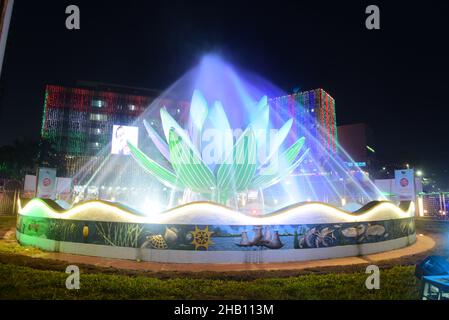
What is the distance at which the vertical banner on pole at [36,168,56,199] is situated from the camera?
66.9 ft

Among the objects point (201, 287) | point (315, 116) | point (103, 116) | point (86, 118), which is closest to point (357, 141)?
point (315, 116)

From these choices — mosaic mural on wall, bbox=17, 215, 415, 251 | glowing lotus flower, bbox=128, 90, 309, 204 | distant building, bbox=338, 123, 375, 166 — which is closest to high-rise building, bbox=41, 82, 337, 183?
distant building, bbox=338, 123, 375, 166

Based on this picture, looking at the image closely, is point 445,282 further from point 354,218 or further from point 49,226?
point 49,226

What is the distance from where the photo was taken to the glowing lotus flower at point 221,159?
36.9 ft

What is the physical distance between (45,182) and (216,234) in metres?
16.4

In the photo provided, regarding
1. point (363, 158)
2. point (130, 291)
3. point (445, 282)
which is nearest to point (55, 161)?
point (130, 291)

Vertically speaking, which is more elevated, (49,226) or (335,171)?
(335,171)

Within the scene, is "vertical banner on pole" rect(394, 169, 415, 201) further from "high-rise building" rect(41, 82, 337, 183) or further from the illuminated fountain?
"high-rise building" rect(41, 82, 337, 183)

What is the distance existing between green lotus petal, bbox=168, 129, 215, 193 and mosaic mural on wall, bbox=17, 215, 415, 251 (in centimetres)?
271

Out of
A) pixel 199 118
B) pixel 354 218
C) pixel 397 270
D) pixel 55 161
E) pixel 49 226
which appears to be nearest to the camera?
pixel 397 270

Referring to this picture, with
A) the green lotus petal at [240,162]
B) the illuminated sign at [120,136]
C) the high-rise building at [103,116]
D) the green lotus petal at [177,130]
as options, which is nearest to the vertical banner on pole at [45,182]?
the green lotus petal at [177,130]
